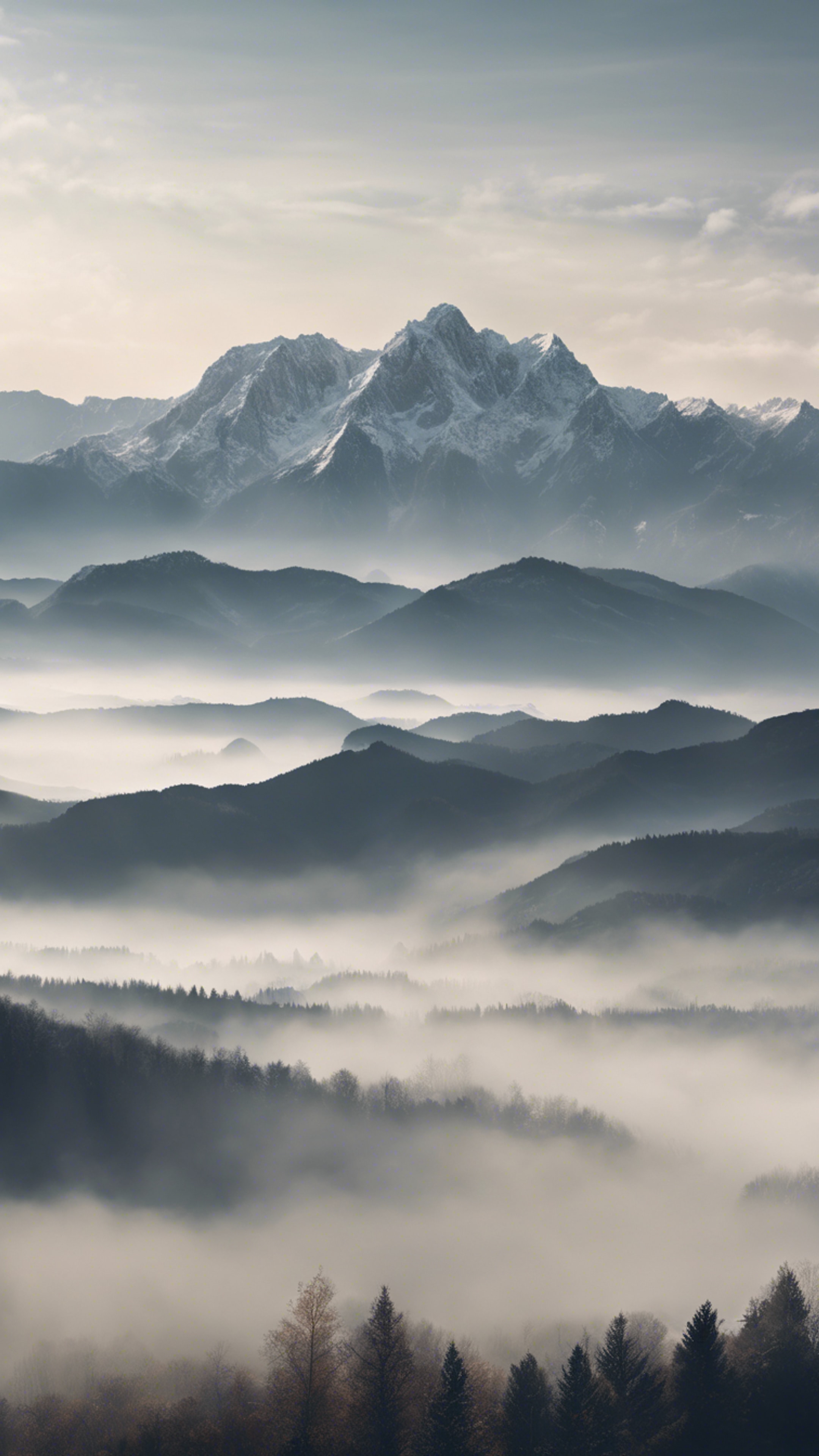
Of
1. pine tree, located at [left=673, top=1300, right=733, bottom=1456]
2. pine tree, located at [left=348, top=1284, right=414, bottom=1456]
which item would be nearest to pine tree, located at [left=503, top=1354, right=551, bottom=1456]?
pine tree, located at [left=348, top=1284, right=414, bottom=1456]

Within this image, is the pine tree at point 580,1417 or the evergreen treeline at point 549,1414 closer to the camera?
the pine tree at point 580,1417

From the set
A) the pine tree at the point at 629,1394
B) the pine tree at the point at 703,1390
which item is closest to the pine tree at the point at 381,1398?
the pine tree at the point at 629,1394

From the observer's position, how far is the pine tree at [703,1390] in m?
186

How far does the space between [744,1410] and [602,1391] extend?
20259mm

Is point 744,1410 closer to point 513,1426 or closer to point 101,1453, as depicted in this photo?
point 513,1426

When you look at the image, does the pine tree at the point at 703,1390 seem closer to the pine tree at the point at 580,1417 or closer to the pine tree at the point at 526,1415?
the pine tree at the point at 580,1417

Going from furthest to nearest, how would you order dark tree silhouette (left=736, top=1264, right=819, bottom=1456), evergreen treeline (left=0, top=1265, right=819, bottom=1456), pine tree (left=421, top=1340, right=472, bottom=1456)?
1. dark tree silhouette (left=736, top=1264, right=819, bottom=1456)
2. evergreen treeline (left=0, top=1265, right=819, bottom=1456)
3. pine tree (left=421, top=1340, right=472, bottom=1456)

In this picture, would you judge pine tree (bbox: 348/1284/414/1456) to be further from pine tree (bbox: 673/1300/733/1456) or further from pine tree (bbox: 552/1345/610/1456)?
pine tree (bbox: 673/1300/733/1456)

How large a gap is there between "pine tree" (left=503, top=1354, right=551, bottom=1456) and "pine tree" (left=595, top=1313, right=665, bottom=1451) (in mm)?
9656

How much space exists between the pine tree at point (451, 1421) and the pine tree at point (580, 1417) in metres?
12.3

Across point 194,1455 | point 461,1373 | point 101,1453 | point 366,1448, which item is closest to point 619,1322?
point 461,1373

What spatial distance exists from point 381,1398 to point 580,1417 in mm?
28578

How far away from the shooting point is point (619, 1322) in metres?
195

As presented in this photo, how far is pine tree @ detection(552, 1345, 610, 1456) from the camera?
7067 inches
